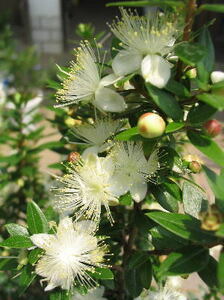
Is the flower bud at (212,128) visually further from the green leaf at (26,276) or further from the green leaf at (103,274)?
the green leaf at (26,276)

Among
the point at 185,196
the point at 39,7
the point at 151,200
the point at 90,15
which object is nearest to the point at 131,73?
the point at 185,196

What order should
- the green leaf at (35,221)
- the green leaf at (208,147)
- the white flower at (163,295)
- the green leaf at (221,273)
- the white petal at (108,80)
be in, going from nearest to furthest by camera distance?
the green leaf at (221,273), the green leaf at (208,147), the white petal at (108,80), the green leaf at (35,221), the white flower at (163,295)

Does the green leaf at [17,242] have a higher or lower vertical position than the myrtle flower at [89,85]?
lower

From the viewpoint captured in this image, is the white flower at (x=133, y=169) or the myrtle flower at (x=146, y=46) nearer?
the myrtle flower at (x=146, y=46)

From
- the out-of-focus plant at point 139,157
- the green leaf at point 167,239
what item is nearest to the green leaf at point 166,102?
the out-of-focus plant at point 139,157

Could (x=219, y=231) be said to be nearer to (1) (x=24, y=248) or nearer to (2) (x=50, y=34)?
(1) (x=24, y=248)

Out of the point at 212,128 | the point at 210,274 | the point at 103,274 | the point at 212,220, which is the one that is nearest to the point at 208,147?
the point at 212,128

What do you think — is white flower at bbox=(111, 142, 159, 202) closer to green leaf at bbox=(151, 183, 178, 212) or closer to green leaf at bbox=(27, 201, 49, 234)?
green leaf at bbox=(151, 183, 178, 212)

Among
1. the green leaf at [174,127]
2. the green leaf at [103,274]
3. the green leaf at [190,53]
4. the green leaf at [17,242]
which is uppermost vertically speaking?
the green leaf at [190,53]
